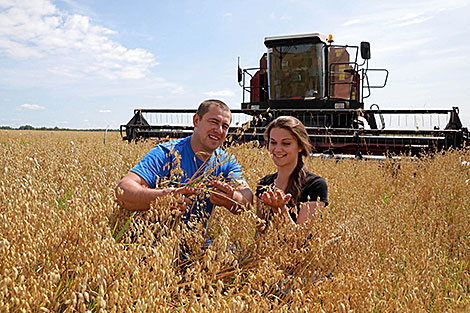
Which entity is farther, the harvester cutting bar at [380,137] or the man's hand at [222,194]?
the harvester cutting bar at [380,137]

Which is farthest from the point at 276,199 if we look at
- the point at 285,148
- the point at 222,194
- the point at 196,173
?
the point at 285,148

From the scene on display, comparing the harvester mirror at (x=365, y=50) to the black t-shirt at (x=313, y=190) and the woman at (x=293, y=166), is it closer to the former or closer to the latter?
the woman at (x=293, y=166)

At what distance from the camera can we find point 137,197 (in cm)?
207

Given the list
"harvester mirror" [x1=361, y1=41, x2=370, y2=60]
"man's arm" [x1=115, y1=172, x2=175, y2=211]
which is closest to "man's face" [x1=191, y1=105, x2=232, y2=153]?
"man's arm" [x1=115, y1=172, x2=175, y2=211]

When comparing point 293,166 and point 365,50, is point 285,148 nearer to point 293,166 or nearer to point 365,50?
point 293,166

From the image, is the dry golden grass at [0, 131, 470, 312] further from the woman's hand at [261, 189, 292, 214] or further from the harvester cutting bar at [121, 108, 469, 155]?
the harvester cutting bar at [121, 108, 469, 155]

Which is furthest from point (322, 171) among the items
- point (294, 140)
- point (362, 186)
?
point (294, 140)

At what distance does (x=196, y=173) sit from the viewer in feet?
6.59

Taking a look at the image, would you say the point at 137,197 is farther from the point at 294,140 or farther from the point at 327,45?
the point at 327,45

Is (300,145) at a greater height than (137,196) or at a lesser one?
greater

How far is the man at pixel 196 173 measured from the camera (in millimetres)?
2051

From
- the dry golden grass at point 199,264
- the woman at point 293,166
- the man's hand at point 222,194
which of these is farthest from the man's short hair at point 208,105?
the man's hand at point 222,194

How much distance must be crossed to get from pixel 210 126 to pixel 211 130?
0.10ft

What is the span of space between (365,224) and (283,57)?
7880 millimetres
